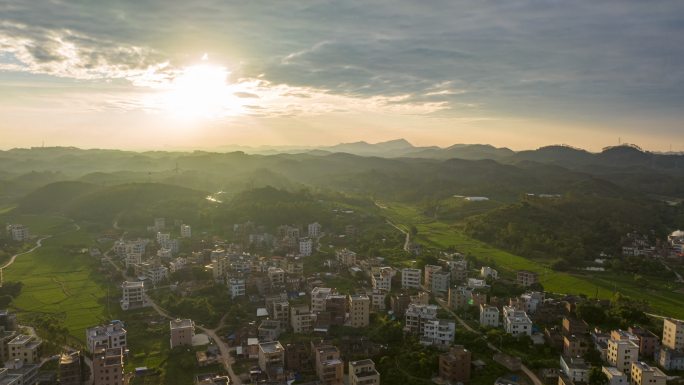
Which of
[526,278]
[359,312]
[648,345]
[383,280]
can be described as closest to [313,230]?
[383,280]

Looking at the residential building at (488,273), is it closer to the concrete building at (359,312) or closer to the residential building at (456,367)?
the concrete building at (359,312)

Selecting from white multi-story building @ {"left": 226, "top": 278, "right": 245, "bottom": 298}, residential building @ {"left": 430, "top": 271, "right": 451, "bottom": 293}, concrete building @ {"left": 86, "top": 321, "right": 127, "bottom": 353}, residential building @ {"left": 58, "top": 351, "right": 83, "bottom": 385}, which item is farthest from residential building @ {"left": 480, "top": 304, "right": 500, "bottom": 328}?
residential building @ {"left": 58, "top": 351, "right": 83, "bottom": 385}

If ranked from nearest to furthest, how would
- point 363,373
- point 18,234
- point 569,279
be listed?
1. point 363,373
2. point 569,279
3. point 18,234

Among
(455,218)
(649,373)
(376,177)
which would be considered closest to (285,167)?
(376,177)

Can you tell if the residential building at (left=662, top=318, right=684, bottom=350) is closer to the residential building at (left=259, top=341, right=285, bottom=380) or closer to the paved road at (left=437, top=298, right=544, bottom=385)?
the paved road at (left=437, top=298, right=544, bottom=385)

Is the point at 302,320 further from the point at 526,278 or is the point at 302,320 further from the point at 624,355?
the point at 526,278

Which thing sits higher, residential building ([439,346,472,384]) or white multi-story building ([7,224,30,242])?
white multi-story building ([7,224,30,242])

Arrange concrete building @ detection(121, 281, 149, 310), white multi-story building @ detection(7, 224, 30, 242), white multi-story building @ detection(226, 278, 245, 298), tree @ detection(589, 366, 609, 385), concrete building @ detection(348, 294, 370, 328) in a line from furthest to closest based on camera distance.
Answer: white multi-story building @ detection(7, 224, 30, 242) < white multi-story building @ detection(226, 278, 245, 298) < concrete building @ detection(121, 281, 149, 310) < concrete building @ detection(348, 294, 370, 328) < tree @ detection(589, 366, 609, 385)
